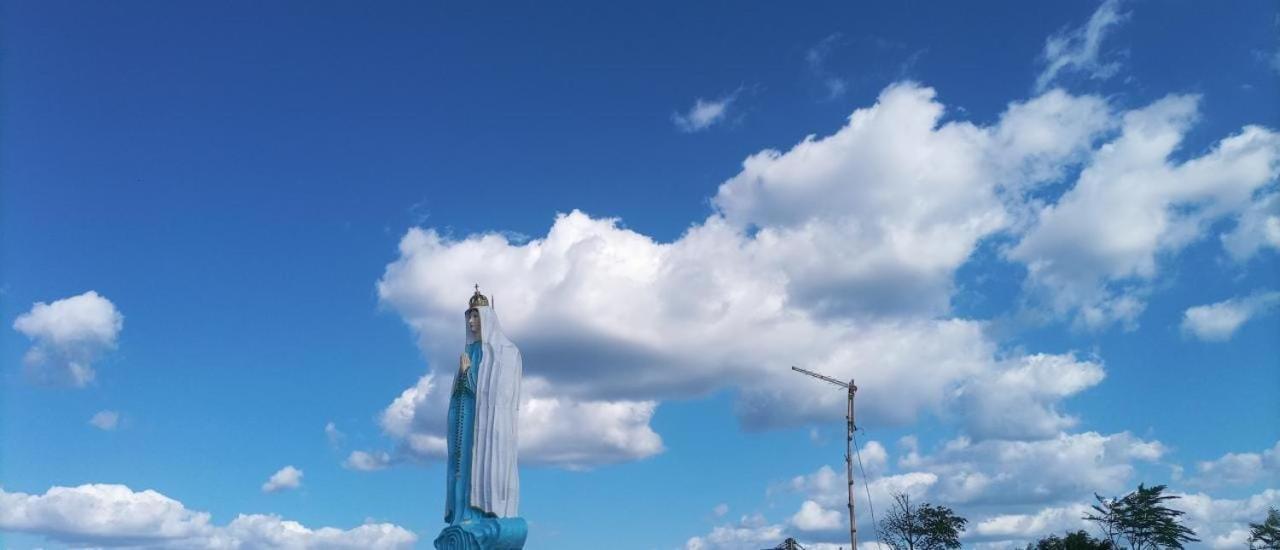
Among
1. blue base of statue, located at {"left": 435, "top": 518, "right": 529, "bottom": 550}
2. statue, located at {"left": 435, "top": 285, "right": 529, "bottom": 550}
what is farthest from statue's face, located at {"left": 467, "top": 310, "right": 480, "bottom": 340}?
blue base of statue, located at {"left": 435, "top": 518, "right": 529, "bottom": 550}

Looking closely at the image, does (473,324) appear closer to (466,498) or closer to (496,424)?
(496,424)

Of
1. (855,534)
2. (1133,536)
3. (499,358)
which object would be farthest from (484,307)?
(1133,536)

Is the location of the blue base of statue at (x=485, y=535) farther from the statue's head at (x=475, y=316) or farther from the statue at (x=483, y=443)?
the statue's head at (x=475, y=316)

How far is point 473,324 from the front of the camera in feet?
127

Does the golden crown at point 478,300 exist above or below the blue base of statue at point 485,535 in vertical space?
above

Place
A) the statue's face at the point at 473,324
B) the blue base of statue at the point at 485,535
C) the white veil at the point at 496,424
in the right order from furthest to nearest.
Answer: the statue's face at the point at 473,324 → the white veil at the point at 496,424 → the blue base of statue at the point at 485,535

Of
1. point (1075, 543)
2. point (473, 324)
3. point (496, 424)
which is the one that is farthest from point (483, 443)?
point (1075, 543)

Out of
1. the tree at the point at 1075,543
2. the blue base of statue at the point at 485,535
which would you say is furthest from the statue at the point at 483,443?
the tree at the point at 1075,543

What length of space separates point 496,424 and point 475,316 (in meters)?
4.58

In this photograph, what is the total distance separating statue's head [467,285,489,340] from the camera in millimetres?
38625

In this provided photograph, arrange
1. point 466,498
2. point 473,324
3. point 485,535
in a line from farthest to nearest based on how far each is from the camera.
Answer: point 473,324, point 466,498, point 485,535

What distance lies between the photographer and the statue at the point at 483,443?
34.3m

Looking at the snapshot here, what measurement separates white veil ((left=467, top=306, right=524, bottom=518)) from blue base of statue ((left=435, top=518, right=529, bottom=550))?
54cm

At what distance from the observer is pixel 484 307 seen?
38875mm
